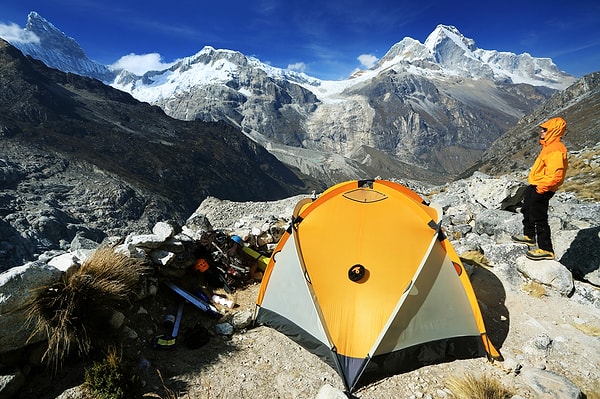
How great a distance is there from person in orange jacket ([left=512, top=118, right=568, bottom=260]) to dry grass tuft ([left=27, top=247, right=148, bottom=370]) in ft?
30.1

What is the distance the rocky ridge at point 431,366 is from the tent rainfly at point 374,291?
0.28 m

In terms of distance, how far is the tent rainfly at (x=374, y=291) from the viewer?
5.30 metres

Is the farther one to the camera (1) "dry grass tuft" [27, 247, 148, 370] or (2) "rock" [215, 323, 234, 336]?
(2) "rock" [215, 323, 234, 336]

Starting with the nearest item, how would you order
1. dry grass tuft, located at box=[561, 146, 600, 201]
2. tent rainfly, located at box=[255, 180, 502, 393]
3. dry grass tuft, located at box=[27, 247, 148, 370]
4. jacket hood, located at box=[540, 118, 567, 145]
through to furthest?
dry grass tuft, located at box=[27, 247, 148, 370], tent rainfly, located at box=[255, 180, 502, 393], jacket hood, located at box=[540, 118, 567, 145], dry grass tuft, located at box=[561, 146, 600, 201]

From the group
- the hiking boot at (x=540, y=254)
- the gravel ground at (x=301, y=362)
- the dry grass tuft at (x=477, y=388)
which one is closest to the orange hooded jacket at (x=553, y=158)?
the hiking boot at (x=540, y=254)

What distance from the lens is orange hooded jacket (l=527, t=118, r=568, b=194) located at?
23.4ft

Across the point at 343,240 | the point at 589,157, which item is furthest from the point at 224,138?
→ the point at 343,240

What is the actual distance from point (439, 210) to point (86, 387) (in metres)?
6.61

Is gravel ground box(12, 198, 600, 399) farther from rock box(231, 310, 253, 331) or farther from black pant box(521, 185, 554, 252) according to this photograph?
black pant box(521, 185, 554, 252)

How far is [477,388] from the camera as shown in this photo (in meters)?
4.45

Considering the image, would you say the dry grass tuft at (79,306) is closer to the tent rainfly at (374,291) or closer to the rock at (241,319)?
the rock at (241,319)

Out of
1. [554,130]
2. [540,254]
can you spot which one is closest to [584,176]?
[540,254]

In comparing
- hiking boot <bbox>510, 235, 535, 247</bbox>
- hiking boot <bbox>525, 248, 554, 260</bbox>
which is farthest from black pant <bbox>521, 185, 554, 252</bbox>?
hiking boot <bbox>510, 235, 535, 247</bbox>

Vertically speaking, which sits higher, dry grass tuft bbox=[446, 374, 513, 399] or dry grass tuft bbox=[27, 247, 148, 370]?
dry grass tuft bbox=[27, 247, 148, 370]
